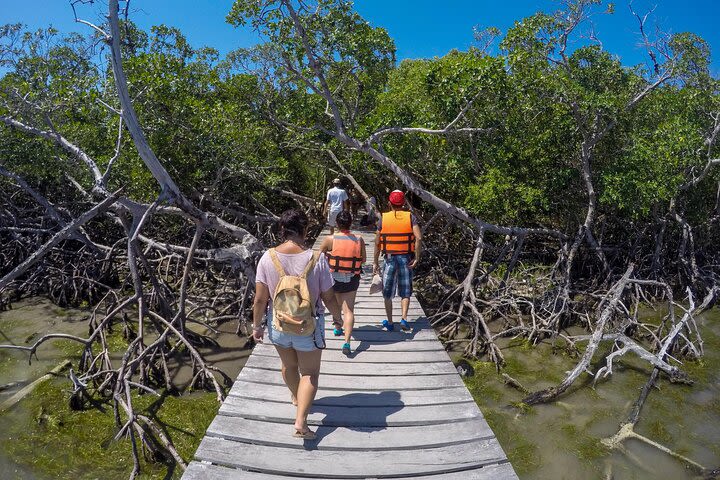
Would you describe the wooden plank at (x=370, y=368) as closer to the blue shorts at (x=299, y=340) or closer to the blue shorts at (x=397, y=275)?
the blue shorts at (x=397, y=275)

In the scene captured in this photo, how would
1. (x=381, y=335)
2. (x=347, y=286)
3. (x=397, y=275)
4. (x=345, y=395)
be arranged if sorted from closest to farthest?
1. (x=345, y=395)
2. (x=347, y=286)
3. (x=397, y=275)
4. (x=381, y=335)

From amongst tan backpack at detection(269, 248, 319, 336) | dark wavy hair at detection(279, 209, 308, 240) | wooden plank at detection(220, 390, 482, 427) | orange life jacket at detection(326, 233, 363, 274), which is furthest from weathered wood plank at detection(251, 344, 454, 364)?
dark wavy hair at detection(279, 209, 308, 240)

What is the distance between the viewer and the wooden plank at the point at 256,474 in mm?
2457

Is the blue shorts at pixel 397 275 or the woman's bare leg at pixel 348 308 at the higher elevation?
the blue shorts at pixel 397 275

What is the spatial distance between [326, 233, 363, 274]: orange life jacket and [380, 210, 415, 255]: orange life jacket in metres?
0.41

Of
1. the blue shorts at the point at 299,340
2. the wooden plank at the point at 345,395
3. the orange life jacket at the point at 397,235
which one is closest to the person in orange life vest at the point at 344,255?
the orange life jacket at the point at 397,235

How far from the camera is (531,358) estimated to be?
587 cm

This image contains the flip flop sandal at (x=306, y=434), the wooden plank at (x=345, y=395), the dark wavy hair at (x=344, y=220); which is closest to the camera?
the flip flop sandal at (x=306, y=434)

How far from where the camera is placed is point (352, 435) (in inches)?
110

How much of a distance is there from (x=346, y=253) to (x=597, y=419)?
2999 millimetres

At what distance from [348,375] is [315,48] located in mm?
4093

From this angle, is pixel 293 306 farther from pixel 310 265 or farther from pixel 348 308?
pixel 348 308

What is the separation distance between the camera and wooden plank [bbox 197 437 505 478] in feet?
8.24

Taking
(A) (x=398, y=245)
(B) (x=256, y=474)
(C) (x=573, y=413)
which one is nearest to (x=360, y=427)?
(B) (x=256, y=474)
